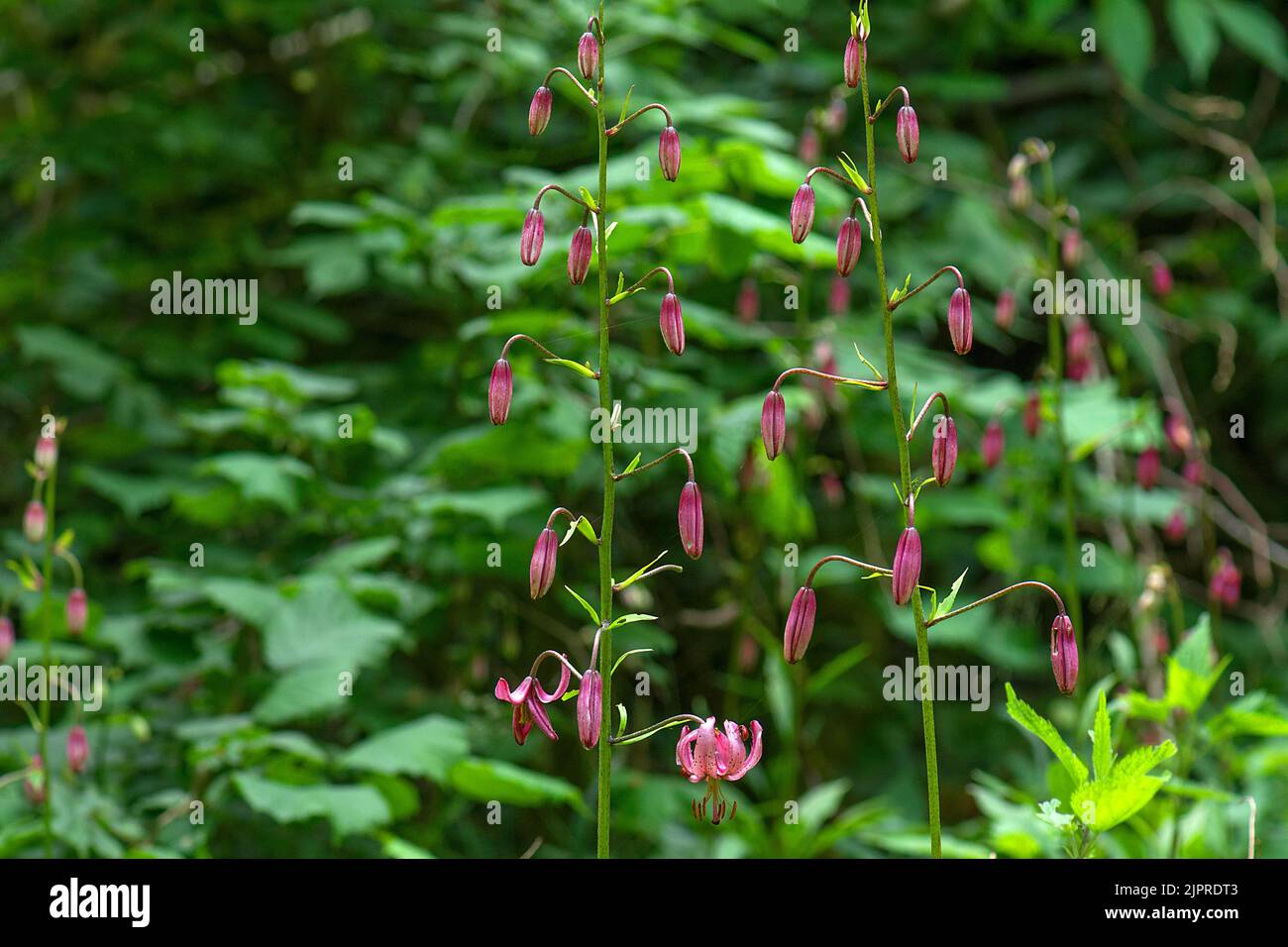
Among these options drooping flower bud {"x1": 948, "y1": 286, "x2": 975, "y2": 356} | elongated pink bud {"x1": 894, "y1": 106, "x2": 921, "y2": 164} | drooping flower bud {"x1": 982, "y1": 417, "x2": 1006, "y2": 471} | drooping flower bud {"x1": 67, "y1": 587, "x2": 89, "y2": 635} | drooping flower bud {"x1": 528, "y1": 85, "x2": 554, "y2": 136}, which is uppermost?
drooping flower bud {"x1": 528, "y1": 85, "x2": 554, "y2": 136}

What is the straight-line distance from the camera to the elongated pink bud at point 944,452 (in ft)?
4.18

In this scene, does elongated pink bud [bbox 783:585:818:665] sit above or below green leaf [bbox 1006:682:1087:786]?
above

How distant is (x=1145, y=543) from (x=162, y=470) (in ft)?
8.83

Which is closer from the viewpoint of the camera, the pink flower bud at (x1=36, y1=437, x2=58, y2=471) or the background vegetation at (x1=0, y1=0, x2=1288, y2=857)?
the pink flower bud at (x1=36, y1=437, x2=58, y2=471)

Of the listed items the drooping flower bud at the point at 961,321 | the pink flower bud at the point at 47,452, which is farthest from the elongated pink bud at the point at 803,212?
the pink flower bud at the point at 47,452

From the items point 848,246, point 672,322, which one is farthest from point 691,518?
point 848,246

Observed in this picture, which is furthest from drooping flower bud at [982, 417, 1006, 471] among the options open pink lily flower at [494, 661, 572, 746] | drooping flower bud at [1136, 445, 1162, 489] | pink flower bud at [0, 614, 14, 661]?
pink flower bud at [0, 614, 14, 661]

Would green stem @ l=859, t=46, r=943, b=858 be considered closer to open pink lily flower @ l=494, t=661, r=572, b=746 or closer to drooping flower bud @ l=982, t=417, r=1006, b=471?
open pink lily flower @ l=494, t=661, r=572, b=746

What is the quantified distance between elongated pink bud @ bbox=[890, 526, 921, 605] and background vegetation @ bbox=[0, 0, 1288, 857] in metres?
0.62

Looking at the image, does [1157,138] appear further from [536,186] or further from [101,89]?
[101,89]

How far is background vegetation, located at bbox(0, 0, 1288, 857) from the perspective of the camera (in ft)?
7.97

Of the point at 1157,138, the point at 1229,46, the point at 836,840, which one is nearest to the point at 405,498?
A: the point at 836,840

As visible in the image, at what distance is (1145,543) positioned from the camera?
11.2 ft

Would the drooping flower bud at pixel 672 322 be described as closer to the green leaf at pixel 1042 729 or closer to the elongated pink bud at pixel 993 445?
the green leaf at pixel 1042 729
